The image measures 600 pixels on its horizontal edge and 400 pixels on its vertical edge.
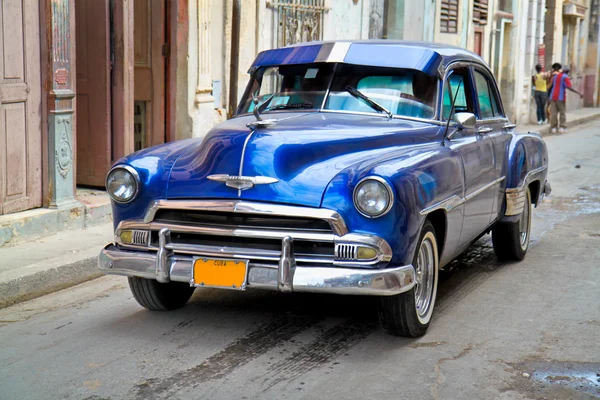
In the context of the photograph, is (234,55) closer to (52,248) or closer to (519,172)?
(52,248)

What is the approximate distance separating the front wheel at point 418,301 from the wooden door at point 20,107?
3979 millimetres

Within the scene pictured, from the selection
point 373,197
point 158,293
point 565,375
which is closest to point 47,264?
point 158,293

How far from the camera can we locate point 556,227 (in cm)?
924

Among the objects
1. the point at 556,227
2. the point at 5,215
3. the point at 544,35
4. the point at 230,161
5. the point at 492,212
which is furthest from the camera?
the point at 544,35

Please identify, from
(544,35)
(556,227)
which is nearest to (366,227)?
(556,227)

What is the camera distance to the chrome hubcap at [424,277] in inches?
208

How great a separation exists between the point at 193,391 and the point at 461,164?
242 centimetres

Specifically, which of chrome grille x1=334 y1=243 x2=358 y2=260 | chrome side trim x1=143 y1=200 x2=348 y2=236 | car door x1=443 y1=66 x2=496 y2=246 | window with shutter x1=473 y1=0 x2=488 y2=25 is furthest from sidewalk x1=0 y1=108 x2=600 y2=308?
window with shutter x1=473 y1=0 x2=488 y2=25

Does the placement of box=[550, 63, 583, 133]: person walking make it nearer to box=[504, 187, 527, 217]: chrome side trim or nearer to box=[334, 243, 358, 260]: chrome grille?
box=[504, 187, 527, 217]: chrome side trim

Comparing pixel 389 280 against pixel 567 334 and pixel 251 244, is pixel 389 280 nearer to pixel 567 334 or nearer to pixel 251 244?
pixel 251 244

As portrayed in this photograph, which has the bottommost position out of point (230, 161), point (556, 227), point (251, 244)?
point (556, 227)

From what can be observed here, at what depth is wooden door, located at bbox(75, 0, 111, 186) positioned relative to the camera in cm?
940

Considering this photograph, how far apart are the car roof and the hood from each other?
665 millimetres

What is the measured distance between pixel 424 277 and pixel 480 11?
1877 centimetres
